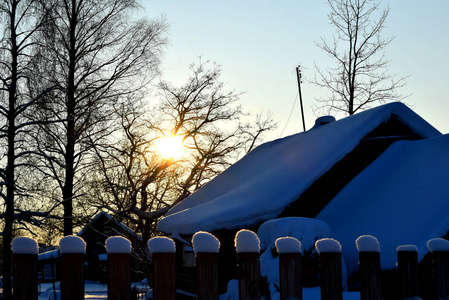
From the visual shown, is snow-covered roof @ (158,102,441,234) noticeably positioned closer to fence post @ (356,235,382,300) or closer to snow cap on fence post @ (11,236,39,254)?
fence post @ (356,235,382,300)

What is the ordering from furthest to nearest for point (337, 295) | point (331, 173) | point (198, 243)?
point (331, 173), point (337, 295), point (198, 243)

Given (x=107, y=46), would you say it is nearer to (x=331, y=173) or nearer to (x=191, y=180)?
(x=191, y=180)

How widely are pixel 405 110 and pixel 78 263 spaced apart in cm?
1297

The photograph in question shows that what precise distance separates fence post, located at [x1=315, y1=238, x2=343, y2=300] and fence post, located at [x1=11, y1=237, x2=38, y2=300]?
144cm

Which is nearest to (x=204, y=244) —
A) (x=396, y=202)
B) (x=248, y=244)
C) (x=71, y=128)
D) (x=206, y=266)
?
(x=206, y=266)

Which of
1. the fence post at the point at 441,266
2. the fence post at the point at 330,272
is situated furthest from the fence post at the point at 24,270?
the fence post at the point at 441,266

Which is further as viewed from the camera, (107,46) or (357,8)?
(357,8)

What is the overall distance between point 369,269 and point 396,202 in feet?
30.0

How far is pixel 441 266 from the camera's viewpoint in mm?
3426

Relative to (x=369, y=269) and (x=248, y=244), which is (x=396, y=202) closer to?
(x=369, y=269)

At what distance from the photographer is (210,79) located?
25031 millimetres

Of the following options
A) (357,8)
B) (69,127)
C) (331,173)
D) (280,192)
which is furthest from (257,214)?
(357,8)

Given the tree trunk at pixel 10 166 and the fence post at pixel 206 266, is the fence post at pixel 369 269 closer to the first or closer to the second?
the fence post at pixel 206 266

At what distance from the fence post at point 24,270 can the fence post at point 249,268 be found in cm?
99
